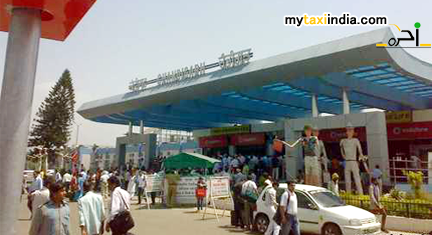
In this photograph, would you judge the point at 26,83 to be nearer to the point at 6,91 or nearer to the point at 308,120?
the point at 6,91

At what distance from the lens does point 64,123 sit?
4844 cm

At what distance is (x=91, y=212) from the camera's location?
6.31 m

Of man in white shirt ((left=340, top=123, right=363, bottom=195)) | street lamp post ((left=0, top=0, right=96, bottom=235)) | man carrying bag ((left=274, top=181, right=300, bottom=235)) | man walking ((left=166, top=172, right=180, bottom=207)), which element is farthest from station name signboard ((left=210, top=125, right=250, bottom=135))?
street lamp post ((left=0, top=0, right=96, bottom=235))

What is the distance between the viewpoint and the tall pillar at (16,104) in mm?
4164

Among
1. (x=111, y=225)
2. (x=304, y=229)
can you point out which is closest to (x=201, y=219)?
(x=304, y=229)

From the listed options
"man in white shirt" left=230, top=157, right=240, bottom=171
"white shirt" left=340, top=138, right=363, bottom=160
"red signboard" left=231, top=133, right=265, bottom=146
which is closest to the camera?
"white shirt" left=340, top=138, right=363, bottom=160

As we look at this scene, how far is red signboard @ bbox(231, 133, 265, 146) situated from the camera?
30.0 m

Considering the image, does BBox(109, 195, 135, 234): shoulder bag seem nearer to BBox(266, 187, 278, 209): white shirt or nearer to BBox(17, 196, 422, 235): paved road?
BBox(17, 196, 422, 235): paved road

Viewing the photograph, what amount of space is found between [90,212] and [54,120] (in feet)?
151

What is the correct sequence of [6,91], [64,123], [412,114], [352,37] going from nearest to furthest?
[6,91] → [352,37] → [412,114] → [64,123]

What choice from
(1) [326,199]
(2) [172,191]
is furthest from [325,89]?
(1) [326,199]

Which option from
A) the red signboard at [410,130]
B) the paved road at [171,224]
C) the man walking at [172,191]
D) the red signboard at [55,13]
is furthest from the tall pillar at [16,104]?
the red signboard at [410,130]

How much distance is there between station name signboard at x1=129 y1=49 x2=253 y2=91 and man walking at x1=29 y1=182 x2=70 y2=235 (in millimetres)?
16275

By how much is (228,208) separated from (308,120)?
7.11 meters
